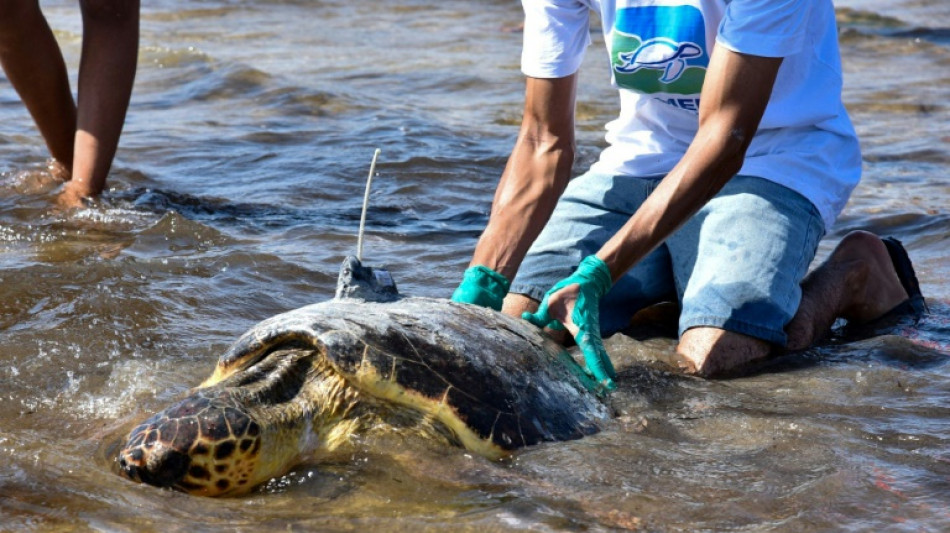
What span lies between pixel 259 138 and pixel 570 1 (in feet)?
8.85

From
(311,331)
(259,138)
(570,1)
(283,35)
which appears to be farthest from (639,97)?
(283,35)

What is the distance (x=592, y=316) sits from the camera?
2469 mm

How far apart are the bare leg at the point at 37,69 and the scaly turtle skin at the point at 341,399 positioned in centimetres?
207

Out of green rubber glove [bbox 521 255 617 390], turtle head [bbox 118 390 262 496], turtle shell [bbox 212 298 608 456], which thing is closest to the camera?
turtle head [bbox 118 390 262 496]

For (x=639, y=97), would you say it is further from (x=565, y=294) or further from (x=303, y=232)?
(x=303, y=232)

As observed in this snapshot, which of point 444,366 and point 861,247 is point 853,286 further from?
point 444,366

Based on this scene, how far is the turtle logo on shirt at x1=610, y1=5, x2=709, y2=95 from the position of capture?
2783 mm

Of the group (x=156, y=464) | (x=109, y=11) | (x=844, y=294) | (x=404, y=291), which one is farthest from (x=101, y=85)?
(x=844, y=294)

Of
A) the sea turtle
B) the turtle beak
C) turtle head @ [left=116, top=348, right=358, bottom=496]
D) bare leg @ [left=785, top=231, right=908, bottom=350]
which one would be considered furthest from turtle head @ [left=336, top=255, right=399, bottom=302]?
bare leg @ [left=785, top=231, right=908, bottom=350]

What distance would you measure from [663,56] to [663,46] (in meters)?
0.02

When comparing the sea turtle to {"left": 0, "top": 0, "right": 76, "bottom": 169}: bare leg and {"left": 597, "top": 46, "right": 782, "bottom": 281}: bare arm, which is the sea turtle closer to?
{"left": 597, "top": 46, "right": 782, "bottom": 281}: bare arm

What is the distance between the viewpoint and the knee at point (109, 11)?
371 centimetres

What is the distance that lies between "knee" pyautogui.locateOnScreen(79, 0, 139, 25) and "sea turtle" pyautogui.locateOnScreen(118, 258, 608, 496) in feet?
6.27

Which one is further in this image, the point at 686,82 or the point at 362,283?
the point at 686,82
